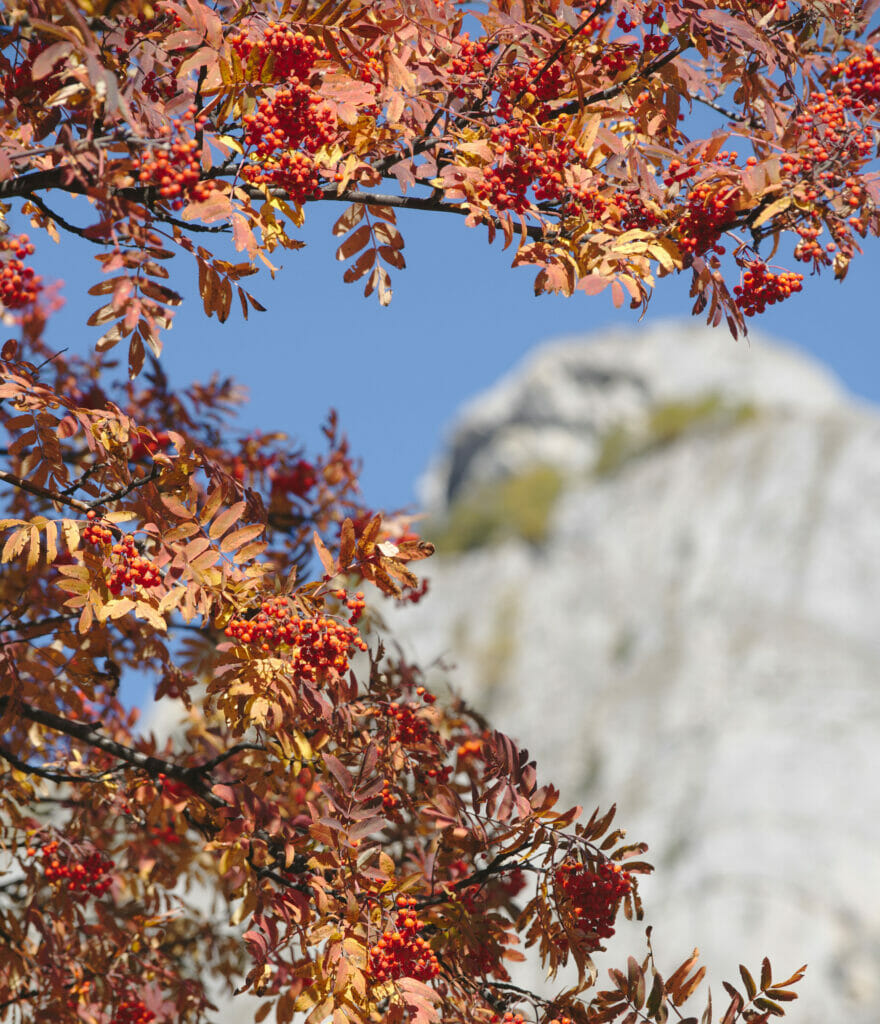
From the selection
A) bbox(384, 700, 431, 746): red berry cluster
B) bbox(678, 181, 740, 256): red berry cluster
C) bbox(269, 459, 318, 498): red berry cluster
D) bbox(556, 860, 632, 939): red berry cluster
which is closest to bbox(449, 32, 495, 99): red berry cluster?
bbox(678, 181, 740, 256): red berry cluster

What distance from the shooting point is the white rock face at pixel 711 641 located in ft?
78.0

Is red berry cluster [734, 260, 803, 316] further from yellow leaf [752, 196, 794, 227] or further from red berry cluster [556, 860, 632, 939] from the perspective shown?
red berry cluster [556, 860, 632, 939]

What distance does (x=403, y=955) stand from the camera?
264 centimetres

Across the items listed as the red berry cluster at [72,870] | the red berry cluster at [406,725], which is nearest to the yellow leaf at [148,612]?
the red berry cluster at [406,725]

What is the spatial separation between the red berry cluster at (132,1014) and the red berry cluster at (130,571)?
156 centimetres

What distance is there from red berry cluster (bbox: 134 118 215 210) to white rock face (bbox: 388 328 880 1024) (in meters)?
18.4

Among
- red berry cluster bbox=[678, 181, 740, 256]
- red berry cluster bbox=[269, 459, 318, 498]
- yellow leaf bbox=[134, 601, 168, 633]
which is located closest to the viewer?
yellow leaf bbox=[134, 601, 168, 633]

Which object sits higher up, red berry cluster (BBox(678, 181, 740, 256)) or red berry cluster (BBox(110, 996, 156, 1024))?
red berry cluster (BBox(678, 181, 740, 256))

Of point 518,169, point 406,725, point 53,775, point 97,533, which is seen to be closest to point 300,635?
point 97,533

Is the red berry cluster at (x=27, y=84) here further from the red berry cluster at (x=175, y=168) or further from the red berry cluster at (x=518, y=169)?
the red berry cluster at (x=518, y=169)

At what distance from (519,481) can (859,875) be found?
125ft

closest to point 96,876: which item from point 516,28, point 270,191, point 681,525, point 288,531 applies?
point 288,531

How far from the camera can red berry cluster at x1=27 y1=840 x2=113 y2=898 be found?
11.7ft

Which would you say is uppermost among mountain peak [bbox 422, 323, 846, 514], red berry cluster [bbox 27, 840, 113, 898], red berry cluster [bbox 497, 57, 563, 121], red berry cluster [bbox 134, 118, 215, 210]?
mountain peak [bbox 422, 323, 846, 514]
